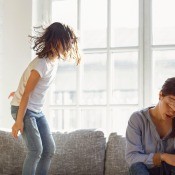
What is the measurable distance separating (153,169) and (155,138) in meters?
0.17

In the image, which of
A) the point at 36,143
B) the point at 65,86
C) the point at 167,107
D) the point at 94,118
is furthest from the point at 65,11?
the point at 167,107

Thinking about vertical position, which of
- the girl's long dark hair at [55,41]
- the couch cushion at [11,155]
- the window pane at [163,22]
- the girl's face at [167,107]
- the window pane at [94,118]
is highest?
the window pane at [163,22]

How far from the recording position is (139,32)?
116 inches

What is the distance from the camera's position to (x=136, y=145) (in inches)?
79.4

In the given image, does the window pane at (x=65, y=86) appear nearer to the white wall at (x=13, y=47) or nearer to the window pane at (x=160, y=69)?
the white wall at (x=13, y=47)

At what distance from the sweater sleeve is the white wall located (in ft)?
4.34

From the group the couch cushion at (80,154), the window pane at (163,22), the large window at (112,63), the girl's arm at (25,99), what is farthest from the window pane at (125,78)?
the girl's arm at (25,99)

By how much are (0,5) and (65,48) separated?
46.6 inches

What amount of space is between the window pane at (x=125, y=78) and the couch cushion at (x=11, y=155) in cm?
82

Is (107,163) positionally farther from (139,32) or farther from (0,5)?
(0,5)

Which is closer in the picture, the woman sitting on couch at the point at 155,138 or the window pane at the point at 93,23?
the woman sitting on couch at the point at 155,138

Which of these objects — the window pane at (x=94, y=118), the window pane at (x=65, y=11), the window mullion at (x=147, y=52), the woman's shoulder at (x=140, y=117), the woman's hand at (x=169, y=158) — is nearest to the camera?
the woman's hand at (x=169, y=158)

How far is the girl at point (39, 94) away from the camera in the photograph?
7.13 ft

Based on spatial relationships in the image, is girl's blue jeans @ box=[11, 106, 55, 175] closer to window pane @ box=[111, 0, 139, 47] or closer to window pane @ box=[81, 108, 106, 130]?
window pane @ box=[81, 108, 106, 130]
